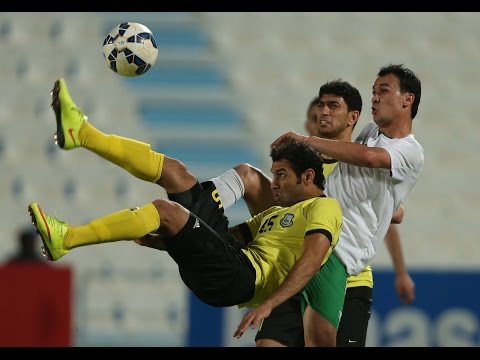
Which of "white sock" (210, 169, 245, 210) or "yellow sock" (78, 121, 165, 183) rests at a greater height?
"yellow sock" (78, 121, 165, 183)

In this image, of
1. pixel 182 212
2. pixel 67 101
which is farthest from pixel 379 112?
pixel 67 101

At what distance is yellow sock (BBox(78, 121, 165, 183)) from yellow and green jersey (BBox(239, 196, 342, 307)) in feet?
1.89

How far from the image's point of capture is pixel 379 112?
4961 mm

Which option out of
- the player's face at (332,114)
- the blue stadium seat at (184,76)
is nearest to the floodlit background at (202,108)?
the blue stadium seat at (184,76)

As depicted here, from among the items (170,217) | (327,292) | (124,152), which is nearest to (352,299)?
(327,292)

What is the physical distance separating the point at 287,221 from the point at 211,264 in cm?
44

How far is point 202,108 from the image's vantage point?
10.8m

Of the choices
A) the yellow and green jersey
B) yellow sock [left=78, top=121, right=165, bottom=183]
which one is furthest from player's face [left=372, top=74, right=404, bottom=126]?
yellow sock [left=78, top=121, right=165, bottom=183]

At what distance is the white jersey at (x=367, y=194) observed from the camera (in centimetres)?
489

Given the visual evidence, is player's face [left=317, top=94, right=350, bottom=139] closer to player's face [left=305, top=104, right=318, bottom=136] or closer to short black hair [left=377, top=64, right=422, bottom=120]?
short black hair [left=377, top=64, right=422, bottom=120]

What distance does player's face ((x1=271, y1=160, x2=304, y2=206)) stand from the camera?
4719 mm

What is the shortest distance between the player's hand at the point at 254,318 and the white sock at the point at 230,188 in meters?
0.90

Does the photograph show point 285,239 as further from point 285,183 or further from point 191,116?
point 191,116

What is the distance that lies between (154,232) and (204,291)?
0.36m
